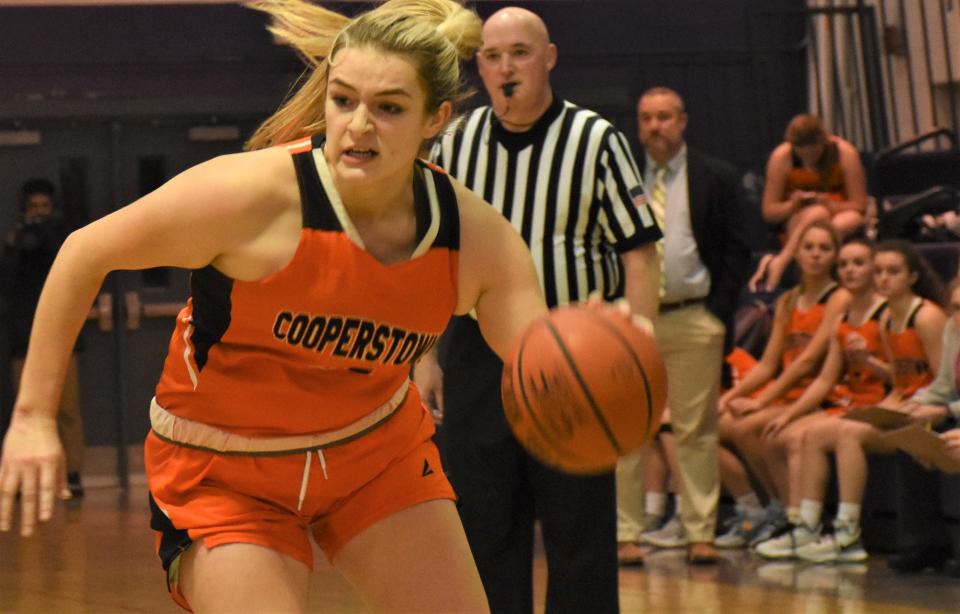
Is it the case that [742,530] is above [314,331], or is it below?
below

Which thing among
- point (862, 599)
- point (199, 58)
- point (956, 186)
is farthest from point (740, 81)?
point (862, 599)

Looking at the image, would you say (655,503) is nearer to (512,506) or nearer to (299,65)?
(512,506)

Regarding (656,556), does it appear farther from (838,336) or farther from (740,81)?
(740,81)

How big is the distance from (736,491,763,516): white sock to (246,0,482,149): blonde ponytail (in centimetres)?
424

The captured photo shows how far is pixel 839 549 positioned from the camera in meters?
6.60

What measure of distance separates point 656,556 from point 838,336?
1252 mm

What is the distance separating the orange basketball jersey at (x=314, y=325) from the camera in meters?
2.89

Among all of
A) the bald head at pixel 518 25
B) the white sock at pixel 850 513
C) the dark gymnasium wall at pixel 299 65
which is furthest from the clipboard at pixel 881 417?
the dark gymnasium wall at pixel 299 65

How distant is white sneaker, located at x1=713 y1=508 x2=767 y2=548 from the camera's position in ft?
23.3

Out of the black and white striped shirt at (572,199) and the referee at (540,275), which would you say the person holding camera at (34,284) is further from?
the black and white striped shirt at (572,199)

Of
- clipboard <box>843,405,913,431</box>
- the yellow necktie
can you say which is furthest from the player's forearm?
the yellow necktie

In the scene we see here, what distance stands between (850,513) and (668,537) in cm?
97

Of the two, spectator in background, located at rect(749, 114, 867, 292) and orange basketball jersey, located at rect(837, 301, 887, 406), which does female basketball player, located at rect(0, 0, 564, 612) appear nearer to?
orange basketball jersey, located at rect(837, 301, 887, 406)

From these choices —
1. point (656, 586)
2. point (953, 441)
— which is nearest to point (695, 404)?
point (656, 586)
